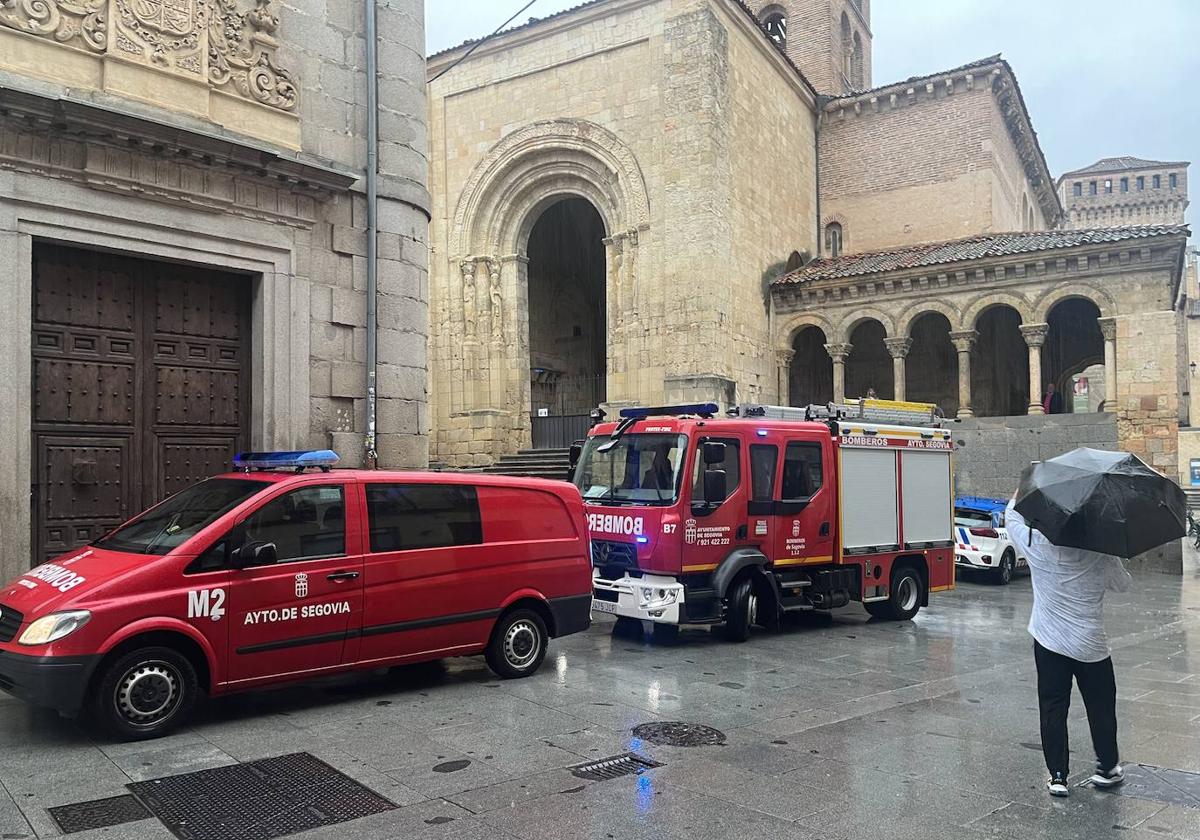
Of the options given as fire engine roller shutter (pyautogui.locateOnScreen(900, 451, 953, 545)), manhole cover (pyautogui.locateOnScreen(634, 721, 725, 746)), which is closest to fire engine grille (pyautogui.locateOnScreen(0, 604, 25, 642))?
manhole cover (pyautogui.locateOnScreen(634, 721, 725, 746))

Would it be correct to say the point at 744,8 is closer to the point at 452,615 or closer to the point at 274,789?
the point at 452,615

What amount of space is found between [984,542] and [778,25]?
25621 mm

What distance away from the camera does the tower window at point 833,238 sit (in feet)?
99.7

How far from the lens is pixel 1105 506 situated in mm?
4938

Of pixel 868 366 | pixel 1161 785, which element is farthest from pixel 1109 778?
pixel 868 366

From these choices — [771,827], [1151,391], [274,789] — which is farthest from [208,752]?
[1151,391]

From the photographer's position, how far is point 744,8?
2480cm

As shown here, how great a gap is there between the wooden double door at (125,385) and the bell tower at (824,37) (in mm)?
27816

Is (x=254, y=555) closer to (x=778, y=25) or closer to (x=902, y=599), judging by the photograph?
(x=902, y=599)

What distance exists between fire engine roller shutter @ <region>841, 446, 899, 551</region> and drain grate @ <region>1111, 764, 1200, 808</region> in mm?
6074

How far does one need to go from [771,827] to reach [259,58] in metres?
9.98

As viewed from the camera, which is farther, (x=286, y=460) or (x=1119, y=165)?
(x=1119, y=165)

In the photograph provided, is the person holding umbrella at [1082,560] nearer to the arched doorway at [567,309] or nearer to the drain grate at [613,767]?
the drain grate at [613,767]

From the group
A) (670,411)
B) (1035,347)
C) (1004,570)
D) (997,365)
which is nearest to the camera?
(670,411)
